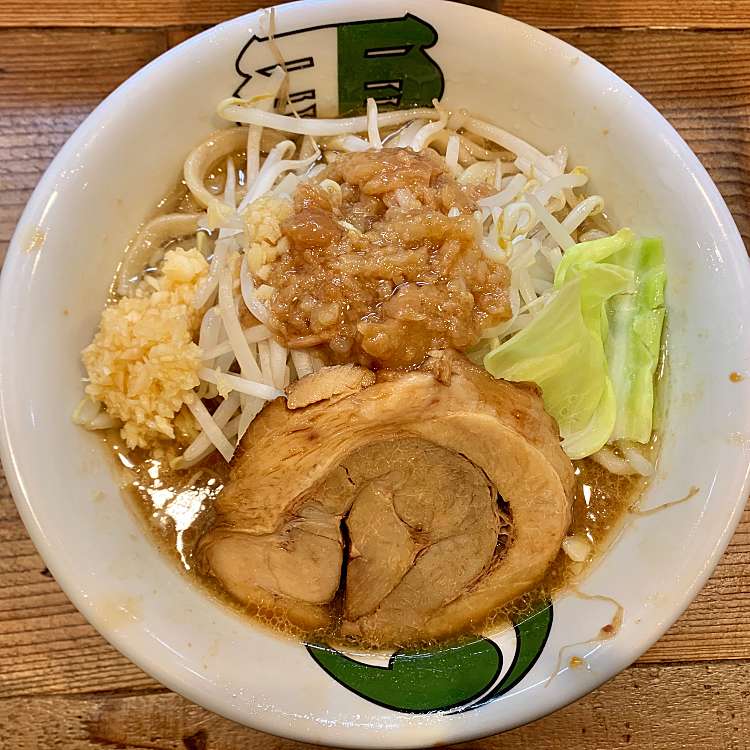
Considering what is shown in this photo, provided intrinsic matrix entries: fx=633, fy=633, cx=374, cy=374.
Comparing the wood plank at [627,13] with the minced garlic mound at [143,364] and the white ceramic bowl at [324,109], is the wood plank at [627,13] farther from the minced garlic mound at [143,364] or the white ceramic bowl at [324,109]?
the minced garlic mound at [143,364]

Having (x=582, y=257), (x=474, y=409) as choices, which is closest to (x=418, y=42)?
(x=582, y=257)

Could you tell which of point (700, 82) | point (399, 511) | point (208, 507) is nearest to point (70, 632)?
point (208, 507)

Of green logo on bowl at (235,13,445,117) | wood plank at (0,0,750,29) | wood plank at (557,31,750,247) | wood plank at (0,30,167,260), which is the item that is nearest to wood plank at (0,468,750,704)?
wood plank at (0,30,167,260)

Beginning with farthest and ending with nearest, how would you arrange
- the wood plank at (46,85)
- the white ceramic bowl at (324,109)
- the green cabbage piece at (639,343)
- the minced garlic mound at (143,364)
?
the wood plank at (46,85), the green cabbage piece at (639,343), the minced garlic mound at (143,364), the white ceramic bowl at (324,109)

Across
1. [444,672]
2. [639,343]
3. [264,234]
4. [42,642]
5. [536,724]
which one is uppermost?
[264,234]

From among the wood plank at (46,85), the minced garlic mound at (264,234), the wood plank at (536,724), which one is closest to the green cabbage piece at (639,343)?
the wood plank at (536,724)

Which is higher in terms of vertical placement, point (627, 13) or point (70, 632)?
point (627, 13)

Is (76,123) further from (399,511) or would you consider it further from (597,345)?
(597,345)

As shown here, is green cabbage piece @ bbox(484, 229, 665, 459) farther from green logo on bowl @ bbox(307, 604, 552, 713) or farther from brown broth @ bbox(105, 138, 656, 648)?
green logo on bowl @ bbox(307, 604, 552, 713)
